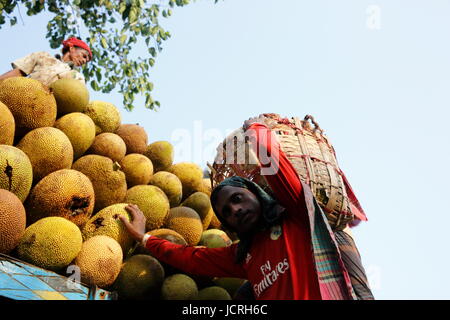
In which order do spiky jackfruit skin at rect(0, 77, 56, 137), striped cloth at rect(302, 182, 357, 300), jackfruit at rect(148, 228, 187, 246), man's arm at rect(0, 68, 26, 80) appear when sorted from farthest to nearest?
man's arm at rect(0, 68, 26, 80), jackfruit at rect(148, 228, 187, 246), spiky jackfruit skin at rect(0, 77, 56, 137), striped cloth at rect(302, 182, 357, 300)

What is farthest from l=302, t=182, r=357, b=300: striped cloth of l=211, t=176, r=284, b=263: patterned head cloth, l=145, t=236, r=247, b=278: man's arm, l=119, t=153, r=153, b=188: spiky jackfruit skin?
l=119, t=153, r=153, b=188: spiky jackfruit skin

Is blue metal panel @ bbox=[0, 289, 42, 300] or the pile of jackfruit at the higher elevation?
the pile of jackfruit

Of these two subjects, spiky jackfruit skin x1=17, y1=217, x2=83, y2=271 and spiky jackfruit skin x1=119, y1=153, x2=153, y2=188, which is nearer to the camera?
spiky jackfruit skin x1=17, y1=217, x2=83, y2=271

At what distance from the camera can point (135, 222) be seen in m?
2.88

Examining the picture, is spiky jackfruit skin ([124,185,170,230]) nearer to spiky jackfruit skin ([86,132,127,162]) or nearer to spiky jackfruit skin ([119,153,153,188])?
spiky jackfruit skin ([119,153,153,188])

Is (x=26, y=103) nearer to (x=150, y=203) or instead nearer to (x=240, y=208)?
(x=150, y=203)

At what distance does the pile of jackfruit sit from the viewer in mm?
2418

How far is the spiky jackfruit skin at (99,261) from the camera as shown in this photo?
2.48 metres

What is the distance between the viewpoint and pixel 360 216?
8.16ft

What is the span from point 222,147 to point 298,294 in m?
0.88

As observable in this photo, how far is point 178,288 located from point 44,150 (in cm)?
123

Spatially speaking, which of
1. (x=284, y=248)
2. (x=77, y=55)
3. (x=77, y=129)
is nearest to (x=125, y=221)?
(x=77, y=129)

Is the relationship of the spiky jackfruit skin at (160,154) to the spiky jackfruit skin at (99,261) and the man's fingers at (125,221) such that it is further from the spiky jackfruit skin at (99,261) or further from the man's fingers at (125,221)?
the spiky jackfruit skin at (99,261)

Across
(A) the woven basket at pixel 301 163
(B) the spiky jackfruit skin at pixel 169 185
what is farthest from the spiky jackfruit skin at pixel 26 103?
(A) the woven basket at pixel 301 163
